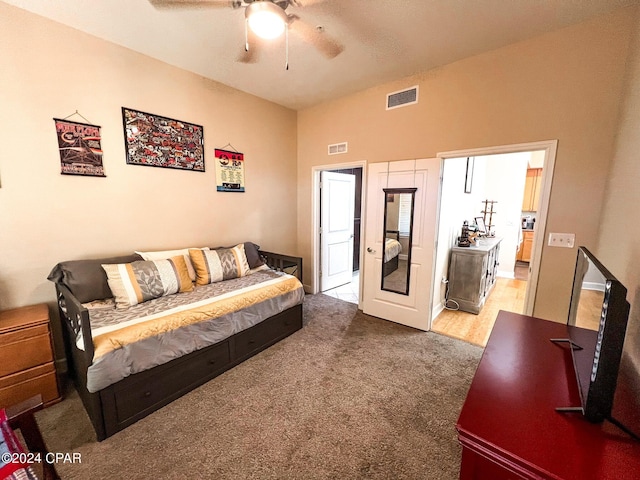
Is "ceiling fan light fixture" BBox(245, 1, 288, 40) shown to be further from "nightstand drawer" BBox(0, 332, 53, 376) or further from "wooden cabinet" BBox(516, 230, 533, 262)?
"wooden cabinet" BBox(516, 230, 533, 262)

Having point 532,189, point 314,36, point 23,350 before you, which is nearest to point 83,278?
point 23,350

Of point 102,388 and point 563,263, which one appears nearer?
point 102,388

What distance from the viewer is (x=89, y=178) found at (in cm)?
236

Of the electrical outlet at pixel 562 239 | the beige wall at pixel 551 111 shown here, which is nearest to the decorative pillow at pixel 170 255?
the beige wall at pixel 551 111

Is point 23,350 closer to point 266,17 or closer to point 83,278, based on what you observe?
point 83,278

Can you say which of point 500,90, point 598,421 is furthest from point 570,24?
point 598,421

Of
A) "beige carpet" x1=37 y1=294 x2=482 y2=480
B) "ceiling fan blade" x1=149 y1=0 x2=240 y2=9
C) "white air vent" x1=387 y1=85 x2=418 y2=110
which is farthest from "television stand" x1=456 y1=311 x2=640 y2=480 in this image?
"white air vent" x1=387 y1=85 x2=418 y2=110

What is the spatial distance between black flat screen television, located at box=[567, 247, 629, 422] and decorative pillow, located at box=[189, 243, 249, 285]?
9.15ft

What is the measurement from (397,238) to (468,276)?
48.6 inches

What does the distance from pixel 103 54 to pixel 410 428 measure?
3956 mm

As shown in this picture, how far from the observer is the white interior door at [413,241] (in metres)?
2.98

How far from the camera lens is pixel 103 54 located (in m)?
2.35

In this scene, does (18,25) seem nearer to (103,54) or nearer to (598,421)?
(103,54)

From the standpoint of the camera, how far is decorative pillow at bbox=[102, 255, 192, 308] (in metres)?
2.18
